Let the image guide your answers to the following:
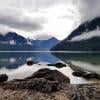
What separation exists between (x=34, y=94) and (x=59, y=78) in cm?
1663

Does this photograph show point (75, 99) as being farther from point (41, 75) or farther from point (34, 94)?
point (41, 75)

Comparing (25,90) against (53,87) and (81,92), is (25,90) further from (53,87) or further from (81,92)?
(81,92)

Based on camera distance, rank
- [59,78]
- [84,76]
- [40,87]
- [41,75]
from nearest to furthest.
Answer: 1. [40,87]
2. [59,78]
3. [41,75]
4. [84,76]

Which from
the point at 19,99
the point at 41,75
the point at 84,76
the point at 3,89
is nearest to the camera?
the point at 19,99

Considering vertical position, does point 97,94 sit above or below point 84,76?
below

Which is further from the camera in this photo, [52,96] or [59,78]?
[59,78]

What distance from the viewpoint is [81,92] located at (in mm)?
18188

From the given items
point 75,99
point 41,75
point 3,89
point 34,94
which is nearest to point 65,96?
point 75,99

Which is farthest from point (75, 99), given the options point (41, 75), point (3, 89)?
point (41, 75)

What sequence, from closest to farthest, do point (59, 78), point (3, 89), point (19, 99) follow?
point (19, 99)
point (3, 89)
point (59, 78)

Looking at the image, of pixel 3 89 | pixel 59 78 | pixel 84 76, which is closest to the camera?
pixel 3 89

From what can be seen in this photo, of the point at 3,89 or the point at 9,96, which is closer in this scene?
the point at 9,96

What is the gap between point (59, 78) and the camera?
3338 centimetres

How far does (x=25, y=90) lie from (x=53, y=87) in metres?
1.89
